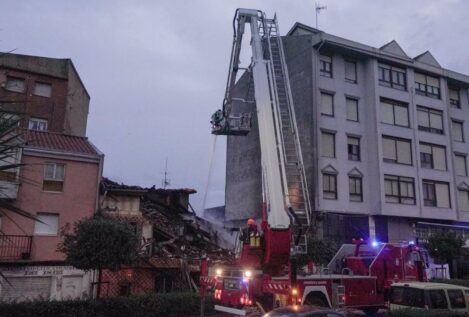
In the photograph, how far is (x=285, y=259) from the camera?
43.7ft

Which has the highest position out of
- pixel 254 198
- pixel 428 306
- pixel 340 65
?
pixel 340 65

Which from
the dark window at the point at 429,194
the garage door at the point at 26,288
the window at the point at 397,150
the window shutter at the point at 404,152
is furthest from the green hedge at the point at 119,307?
the dark window at the point at 429,194

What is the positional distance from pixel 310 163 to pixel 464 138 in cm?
1693

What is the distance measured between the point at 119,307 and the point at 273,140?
7.92 m

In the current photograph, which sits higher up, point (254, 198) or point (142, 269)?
point (254, 198)

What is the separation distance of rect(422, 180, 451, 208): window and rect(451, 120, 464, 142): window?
533 cm

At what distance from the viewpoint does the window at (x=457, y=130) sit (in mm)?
38081

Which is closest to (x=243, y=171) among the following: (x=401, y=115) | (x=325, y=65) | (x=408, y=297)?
(x=325, y=65)

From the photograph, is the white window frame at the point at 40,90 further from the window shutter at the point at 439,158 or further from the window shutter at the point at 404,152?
the window shutter at the point at 439,158

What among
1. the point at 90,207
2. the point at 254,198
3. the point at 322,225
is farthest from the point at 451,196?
the point at 90,207

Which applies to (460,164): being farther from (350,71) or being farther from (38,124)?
(38,124)

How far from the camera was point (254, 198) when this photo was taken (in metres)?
34.8

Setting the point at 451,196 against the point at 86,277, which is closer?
the point at 86,277

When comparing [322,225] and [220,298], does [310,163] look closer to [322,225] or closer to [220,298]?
[322,225]
